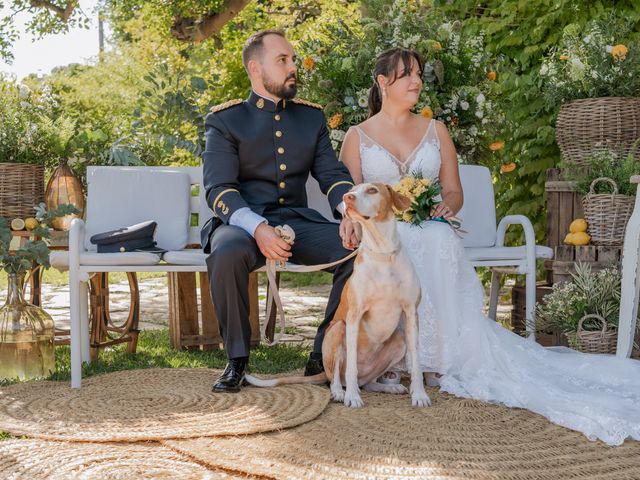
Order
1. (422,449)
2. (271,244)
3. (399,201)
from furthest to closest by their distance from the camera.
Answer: (271,244)
(399,201)
(422,449)

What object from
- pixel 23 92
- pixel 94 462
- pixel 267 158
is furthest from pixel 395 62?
pixel 94 462

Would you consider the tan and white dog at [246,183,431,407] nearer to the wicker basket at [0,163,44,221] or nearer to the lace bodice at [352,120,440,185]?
the lace bodice at [352,120,440,185]

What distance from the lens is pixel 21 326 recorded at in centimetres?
439

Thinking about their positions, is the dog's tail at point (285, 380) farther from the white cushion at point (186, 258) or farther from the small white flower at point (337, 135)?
the small white flower at point (337, 135)

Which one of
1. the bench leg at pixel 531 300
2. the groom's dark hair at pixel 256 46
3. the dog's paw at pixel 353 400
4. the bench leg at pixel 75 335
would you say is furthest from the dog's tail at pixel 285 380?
the groom's dark hair at pixel 256 46

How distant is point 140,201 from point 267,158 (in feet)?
2.79

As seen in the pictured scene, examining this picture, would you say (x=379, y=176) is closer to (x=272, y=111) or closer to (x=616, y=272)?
(x=272, y=111)

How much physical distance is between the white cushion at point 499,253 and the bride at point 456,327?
0.87ft

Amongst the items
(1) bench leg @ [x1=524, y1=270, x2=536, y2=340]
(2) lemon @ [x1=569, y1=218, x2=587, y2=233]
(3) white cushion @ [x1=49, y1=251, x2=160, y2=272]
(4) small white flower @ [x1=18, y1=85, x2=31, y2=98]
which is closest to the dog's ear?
(3) white cushion @ [x1=49, y1=251, x2=160, y2=272]

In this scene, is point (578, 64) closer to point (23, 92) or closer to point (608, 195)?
point (608, 195)

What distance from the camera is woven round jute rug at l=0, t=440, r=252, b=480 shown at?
107 inches

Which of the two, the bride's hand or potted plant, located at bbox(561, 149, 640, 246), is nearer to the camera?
the bride's hand

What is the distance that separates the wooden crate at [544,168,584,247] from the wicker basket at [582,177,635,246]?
40cm

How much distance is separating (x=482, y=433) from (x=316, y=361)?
114 cm
